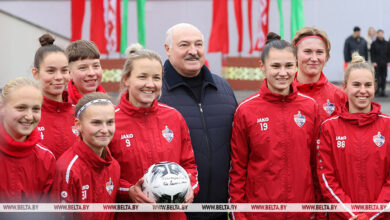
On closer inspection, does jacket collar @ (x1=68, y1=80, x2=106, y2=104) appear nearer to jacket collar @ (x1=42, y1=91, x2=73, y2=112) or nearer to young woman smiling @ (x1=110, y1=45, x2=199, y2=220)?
jacket collar @ (x1=42, y1=91, x2=73, y2=112)

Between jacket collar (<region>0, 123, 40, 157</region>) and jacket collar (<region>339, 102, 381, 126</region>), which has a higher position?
jacket collar (<region>339, 102, 381, 126</region>)

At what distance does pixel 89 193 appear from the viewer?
3.33m

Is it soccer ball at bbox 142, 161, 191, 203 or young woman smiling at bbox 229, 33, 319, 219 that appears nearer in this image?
soccer ball at bbox 142, 161, 191, 203

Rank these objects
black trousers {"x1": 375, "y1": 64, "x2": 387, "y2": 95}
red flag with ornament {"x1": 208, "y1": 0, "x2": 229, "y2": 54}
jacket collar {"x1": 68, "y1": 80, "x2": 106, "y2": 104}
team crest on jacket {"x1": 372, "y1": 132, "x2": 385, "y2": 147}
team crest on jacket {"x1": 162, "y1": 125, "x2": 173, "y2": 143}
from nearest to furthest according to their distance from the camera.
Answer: team crest on jacket {"x1": 162, "y1": 125, "x2": 173, "y2": 143}, team crest on jacket {"x1": 372, "y1": 132, "x2": 385, "y2": 147}, jacket collar {"x1": 68, "y1": 80, "x2": 106, "y2": 104}, black trousers {"x1": 375, "y1": 64, "x2": 387, "y2": 95}, red flag with ornament {"x1": 208, "y1": 0, "x2": 229, "y2": 54}

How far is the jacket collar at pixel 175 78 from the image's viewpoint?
13.4 feet

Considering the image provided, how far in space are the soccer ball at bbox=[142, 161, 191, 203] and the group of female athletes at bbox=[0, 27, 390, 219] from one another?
0.28ft

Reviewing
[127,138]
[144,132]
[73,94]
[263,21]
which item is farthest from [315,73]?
[263,21]

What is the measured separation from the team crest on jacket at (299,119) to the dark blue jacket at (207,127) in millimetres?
542

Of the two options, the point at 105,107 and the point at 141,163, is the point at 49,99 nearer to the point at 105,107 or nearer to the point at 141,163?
the point at 105,107

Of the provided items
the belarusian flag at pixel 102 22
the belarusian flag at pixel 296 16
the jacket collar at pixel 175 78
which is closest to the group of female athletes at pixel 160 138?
the jacket collar at pixel 175 78

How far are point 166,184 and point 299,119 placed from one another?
132 centimetres

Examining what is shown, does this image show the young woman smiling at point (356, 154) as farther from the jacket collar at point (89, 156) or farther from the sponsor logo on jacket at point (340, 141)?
the jacket collar at point (89, 156)

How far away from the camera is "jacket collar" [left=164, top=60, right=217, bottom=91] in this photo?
4.07m

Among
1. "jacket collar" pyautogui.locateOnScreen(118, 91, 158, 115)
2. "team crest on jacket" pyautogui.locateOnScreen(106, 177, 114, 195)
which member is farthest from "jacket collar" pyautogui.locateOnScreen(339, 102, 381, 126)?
"team crest on jacket" pyautogui.locateOnScreen(106, 177, 114, 195)
